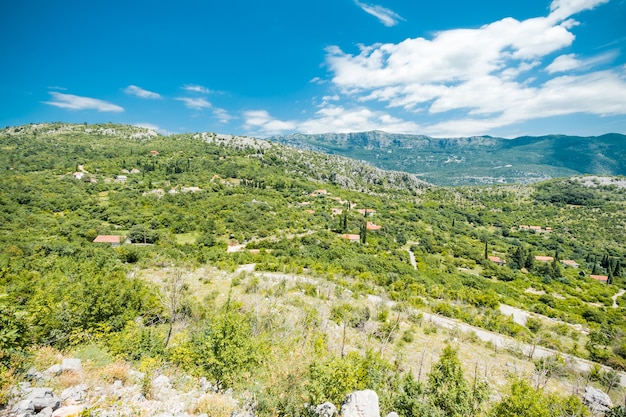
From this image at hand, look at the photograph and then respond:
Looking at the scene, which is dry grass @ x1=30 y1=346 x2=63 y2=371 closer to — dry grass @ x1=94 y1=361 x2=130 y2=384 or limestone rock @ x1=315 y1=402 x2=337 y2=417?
dry grass @ x1=94 y1=361 x2=130 y2=384

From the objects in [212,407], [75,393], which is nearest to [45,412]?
[75,393]

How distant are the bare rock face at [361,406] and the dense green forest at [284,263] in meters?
0.52

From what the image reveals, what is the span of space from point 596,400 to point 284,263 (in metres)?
29.3

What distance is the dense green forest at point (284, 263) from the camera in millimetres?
10336

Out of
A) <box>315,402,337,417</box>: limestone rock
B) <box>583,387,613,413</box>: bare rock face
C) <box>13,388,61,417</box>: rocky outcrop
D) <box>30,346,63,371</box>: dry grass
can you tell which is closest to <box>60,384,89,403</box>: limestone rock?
<box>13,388,61,417</box>: rocky outcrop

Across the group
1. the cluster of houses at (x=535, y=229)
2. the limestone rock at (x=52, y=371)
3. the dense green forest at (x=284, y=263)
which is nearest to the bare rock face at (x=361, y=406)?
the dense green forest at (x=284, y=263)

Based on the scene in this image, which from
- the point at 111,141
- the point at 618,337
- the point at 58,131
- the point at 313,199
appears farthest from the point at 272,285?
the point at 58,131

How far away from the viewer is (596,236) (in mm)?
79188

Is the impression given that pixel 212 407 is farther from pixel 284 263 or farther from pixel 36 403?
pixel 284 263

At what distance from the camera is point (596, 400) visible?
45.2 feet

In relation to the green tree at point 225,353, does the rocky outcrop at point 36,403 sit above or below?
above

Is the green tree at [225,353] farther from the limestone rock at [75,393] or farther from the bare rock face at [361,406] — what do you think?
the bare rock face at [361,406]

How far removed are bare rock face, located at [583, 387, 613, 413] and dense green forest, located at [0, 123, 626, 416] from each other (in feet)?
8.90

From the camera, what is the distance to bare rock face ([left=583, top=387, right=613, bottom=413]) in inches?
520
